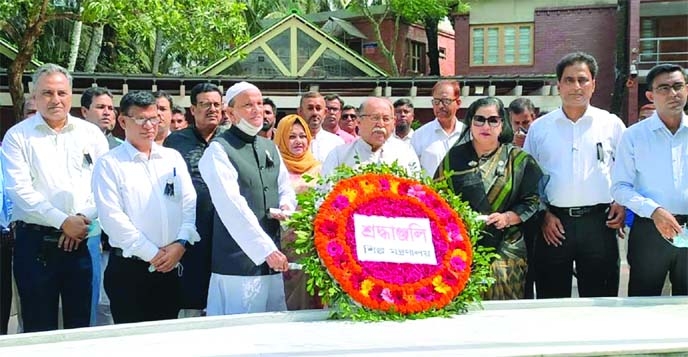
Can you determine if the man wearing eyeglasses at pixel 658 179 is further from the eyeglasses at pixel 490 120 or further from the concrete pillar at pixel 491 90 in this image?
the concrete pillar at pixel 491 90

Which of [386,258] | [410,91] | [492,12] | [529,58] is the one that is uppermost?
[492,12]

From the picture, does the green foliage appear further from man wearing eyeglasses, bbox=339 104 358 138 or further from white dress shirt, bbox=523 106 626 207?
white dress shirt, bbox=523 106 626 207

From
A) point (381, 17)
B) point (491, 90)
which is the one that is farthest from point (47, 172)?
point (381, 17)

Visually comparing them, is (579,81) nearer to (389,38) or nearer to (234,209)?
(234,209)

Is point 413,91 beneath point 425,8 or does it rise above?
beneath

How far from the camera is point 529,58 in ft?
71.4

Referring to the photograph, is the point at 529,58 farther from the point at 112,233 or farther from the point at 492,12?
the point at 112,233

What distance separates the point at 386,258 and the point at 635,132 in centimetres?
156

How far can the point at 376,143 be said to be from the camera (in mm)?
4016

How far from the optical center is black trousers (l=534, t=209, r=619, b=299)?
3.92 m

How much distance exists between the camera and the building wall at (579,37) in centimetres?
2088

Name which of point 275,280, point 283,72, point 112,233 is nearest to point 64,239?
point 112,233

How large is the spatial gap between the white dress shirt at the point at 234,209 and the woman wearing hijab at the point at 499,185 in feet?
3.57

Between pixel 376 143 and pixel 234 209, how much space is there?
1020mm
